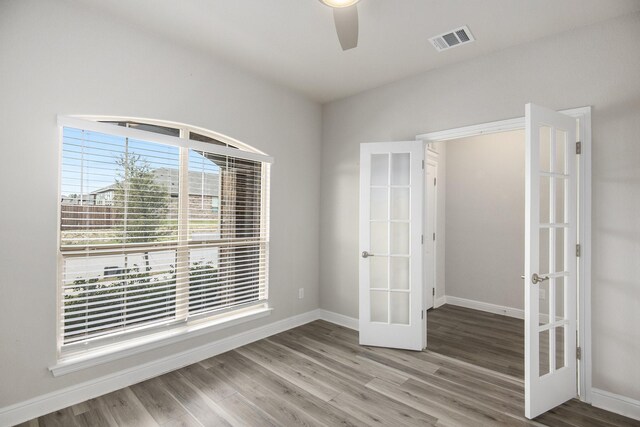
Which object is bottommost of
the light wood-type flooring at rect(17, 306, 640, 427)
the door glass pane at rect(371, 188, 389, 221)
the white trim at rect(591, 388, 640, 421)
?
the light wood-type flooring at rect(17, 306, 640, 427)

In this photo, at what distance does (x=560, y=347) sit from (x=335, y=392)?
175 centimetres

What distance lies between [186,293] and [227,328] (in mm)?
600

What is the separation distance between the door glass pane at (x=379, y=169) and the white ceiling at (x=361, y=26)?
90cm

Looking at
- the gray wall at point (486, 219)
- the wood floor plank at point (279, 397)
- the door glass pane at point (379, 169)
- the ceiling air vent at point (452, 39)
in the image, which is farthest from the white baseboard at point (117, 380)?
the ceiling air vent at point (452, 39)

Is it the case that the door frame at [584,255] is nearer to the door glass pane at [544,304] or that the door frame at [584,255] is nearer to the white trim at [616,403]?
the white trim at [616,403]

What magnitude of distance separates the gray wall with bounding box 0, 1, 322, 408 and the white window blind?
4.9 inches

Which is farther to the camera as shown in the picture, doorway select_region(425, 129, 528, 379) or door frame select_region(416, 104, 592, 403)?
doorway select_region(425, 129, 528, 379)

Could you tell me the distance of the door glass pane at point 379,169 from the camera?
3.37m

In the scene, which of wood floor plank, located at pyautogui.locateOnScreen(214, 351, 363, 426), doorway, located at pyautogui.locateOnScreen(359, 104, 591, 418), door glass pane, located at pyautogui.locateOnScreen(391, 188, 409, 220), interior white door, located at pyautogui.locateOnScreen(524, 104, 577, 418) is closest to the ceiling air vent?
doorway, located at pyautogui.locateOnScreen(359, 104, 591, 418)

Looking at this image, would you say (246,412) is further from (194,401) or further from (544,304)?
(544,304)

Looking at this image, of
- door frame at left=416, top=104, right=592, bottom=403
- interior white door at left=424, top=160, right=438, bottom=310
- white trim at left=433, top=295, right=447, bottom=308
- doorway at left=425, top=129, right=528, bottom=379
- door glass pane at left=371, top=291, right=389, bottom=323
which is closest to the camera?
door frame at left=416, top=104, right=592, bottom=403

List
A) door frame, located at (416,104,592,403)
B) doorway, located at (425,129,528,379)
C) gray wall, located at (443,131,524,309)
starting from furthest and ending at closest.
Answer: gray wall, located at (443,131,524,309) < doorway, located at (425,129,528,379) < door frame, located at (416,104,592,403)

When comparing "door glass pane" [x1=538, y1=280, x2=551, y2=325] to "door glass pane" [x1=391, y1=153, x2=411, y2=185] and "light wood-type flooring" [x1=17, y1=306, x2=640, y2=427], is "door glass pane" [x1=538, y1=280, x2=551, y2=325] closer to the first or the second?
"light wood-type flooring" [x1=17, y1=306, x2=640, y2=427]

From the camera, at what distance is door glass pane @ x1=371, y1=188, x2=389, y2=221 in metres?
3.37
